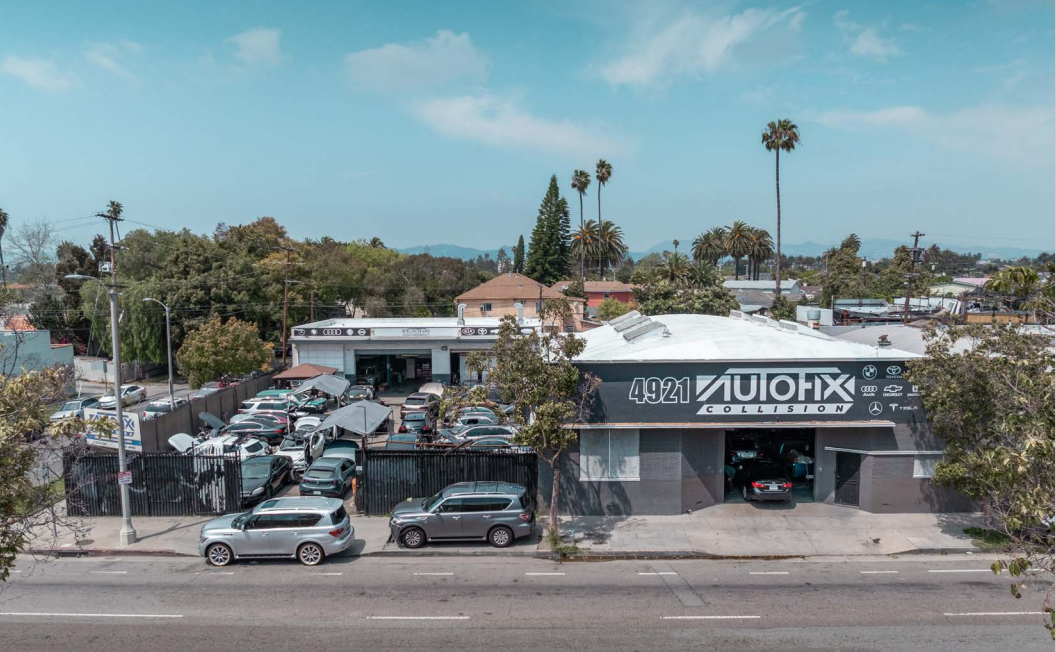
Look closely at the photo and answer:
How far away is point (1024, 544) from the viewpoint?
26.8ft

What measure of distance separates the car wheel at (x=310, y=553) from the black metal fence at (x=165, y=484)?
16.7 feet

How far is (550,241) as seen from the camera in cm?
9962

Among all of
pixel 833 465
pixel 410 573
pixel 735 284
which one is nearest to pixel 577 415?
pixel 410 573

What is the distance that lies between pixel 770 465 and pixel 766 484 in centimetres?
121

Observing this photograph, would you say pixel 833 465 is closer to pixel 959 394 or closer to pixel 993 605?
pixel 959 394

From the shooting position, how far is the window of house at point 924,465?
19938 mm

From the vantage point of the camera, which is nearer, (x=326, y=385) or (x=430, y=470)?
(x=430, y=470)

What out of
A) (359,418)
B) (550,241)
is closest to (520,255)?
(550,241)

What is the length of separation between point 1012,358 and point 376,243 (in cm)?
13191

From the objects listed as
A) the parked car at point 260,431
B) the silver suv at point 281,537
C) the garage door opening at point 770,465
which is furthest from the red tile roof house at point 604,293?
the silver suv at point 281,537

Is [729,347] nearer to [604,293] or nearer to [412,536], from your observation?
[412,536]

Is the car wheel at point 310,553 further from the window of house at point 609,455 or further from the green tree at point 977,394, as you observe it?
the green tree at point 977,394

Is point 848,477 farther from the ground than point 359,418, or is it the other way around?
point 359,418

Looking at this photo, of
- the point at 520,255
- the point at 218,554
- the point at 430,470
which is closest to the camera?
the point at 218,554
